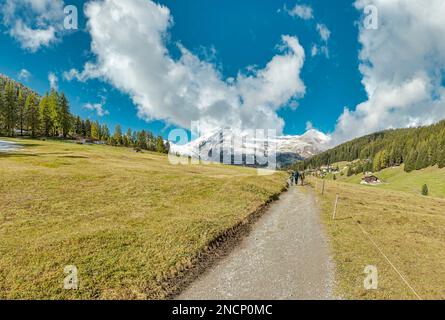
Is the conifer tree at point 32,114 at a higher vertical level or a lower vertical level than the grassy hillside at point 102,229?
higher

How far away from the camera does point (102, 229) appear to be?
18297 millimetres

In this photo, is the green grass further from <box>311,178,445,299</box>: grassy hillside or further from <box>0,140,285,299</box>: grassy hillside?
<box>0,140,285,299</box>: grassy hillside

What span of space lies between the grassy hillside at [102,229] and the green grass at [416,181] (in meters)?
147

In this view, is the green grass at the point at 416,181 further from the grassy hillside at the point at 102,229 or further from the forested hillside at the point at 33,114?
the forested hillside at the point at 33,114

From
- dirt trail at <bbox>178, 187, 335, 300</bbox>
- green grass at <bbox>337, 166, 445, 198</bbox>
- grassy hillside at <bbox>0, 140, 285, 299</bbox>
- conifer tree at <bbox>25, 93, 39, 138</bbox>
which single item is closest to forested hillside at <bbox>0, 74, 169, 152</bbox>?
conifer tree at <bbox>25, 93, 39, 138</bbox>

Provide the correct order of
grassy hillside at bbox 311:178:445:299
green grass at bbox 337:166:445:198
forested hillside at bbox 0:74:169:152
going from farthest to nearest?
1. green grass at bbox 337:166:445:198
2. forested hillside at bbox 0:74:169:152
3. grassy hillside at bbox 311:178:445:299

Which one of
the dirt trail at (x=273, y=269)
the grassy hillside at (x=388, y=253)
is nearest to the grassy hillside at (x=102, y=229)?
the dirt trail at (x=273, y=269)

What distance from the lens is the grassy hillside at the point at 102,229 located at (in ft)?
39.8

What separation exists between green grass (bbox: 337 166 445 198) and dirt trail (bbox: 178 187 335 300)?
487 feet

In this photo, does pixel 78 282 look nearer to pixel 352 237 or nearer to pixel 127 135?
pixel 352 237

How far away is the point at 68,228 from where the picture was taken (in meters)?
18.6

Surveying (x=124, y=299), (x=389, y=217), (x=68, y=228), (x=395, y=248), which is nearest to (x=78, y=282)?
(x=124, y=299)

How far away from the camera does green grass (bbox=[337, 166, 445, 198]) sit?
449 feet
